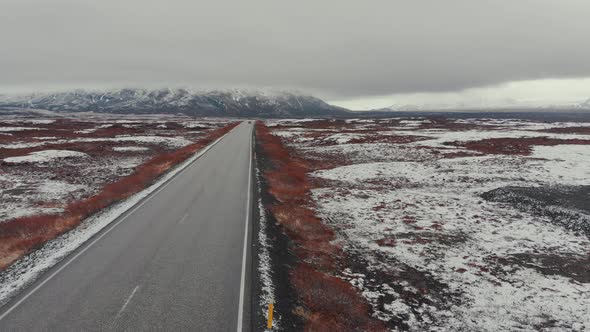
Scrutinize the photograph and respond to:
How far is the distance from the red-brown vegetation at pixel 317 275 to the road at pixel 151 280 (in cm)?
197

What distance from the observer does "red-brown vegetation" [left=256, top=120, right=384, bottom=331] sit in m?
9.70

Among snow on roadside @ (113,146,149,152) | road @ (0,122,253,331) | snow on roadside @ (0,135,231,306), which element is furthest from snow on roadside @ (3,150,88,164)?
road @ (0,122,253,331)

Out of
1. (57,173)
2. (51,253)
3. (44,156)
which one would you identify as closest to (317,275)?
(51,253)

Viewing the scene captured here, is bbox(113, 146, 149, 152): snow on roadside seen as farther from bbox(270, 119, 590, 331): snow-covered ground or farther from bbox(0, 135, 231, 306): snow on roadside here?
bbox(270, 119, 590, 331): snow-covered ground

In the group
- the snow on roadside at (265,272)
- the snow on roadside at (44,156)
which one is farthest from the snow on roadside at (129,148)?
the snow on roadside at (265,272)

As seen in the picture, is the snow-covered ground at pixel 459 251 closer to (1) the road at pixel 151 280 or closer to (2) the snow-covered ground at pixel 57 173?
(1) the road at pixel 151 280

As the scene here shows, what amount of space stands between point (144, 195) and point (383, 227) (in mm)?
16065

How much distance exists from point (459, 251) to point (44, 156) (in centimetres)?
4525

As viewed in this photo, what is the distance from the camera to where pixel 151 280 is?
11344 millimetres

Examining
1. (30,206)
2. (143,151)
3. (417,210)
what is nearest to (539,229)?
(417,210)

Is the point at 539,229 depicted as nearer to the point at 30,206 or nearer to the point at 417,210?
the point at 417,210

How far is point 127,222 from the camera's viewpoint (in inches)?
691

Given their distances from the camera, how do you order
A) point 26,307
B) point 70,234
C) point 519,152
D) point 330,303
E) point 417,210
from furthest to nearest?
point 519,152 < point 417,210 < point 70,234 < point 330,303 < point 26,307

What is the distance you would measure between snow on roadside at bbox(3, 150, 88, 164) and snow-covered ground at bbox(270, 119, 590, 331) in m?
32.3
